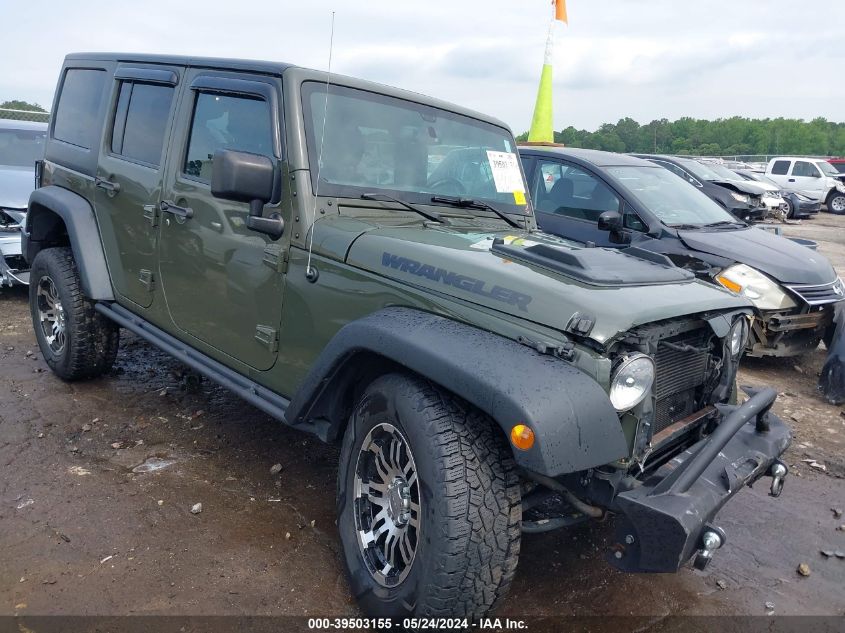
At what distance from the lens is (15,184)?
7.15 m

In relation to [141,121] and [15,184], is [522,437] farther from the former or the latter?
[15,184]

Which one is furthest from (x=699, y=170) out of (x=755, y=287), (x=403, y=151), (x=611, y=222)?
(x=403, y=151)

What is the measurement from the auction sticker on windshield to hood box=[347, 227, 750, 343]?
0.80 m

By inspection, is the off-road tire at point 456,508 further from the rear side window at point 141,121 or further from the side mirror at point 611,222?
the side mirror at point 611,222

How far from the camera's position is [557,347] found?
223cm

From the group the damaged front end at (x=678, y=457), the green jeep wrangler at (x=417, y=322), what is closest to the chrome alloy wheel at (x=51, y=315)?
the green jeep wrangler at (x=417, y=322)

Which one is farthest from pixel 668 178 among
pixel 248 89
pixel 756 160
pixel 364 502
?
pixel 756 160

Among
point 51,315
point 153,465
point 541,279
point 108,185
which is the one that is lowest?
point 153,465

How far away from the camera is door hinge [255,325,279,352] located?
121 inches

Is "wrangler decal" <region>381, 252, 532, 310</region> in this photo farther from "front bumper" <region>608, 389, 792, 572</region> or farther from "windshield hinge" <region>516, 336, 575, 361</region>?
"front bumper" <region>608, 389, 792, 572</region>

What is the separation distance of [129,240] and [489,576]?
2.88 metres

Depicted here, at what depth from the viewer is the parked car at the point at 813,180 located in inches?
892

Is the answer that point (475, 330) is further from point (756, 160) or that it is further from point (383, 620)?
point (756, 160)

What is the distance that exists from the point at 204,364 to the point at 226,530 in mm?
831
